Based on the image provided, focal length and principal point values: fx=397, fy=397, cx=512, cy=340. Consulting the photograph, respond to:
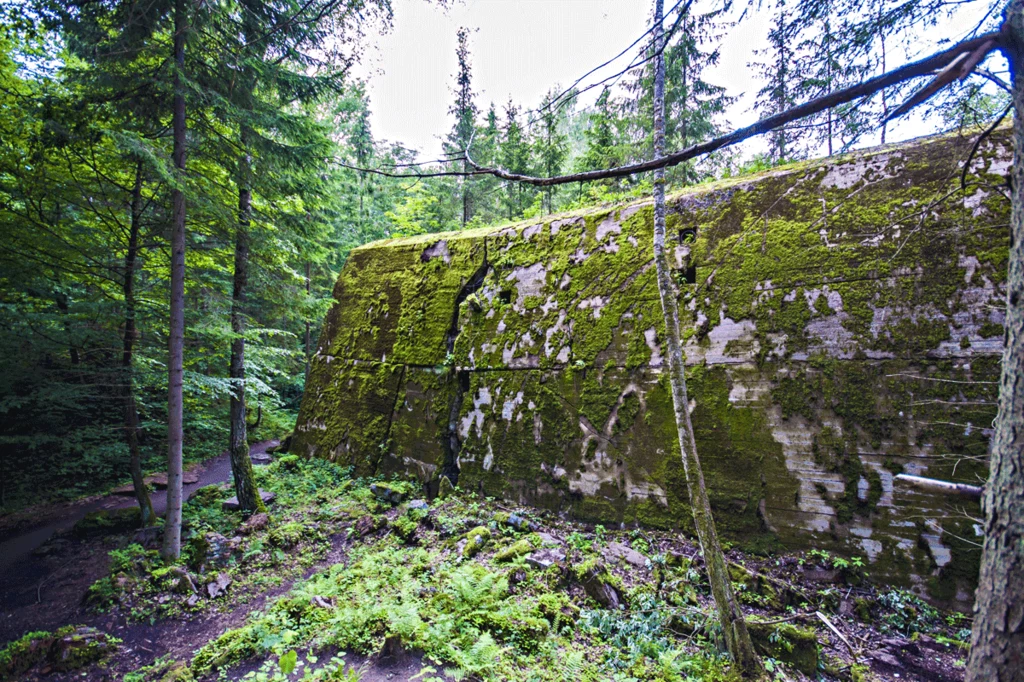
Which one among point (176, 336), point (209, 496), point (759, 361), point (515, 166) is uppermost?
point (515, 166)

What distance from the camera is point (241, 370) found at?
6285 millimetres

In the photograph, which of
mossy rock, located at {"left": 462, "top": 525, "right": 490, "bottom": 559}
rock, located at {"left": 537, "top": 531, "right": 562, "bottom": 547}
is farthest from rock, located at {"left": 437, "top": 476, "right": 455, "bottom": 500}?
rock, located at {"left": 537, "top": 531, "right": 562, "bottom": 547}

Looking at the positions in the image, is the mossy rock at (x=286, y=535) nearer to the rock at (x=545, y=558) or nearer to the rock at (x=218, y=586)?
the rock at (x=218, y=586)

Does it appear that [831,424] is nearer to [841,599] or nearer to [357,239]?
[841,599]

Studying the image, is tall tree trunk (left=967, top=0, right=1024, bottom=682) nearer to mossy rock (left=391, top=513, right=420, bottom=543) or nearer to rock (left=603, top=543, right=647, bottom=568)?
rock (left=603, top=543, right=647, bottom=568)

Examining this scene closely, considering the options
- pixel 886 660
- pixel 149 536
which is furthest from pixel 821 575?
pixel 149 536

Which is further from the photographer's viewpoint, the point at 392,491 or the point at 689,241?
the point at 392,491

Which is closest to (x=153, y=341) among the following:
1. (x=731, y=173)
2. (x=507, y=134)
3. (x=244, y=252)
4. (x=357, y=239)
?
(x=244, y=252)

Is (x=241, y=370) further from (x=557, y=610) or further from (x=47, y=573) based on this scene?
(x=557, y=610)

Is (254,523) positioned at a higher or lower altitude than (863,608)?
lower

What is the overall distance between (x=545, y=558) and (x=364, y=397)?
5.17m

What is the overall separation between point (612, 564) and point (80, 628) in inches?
214

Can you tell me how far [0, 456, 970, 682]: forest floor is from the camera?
2.93 meters

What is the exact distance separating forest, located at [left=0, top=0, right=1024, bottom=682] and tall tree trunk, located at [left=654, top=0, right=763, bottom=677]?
0.06 ft
